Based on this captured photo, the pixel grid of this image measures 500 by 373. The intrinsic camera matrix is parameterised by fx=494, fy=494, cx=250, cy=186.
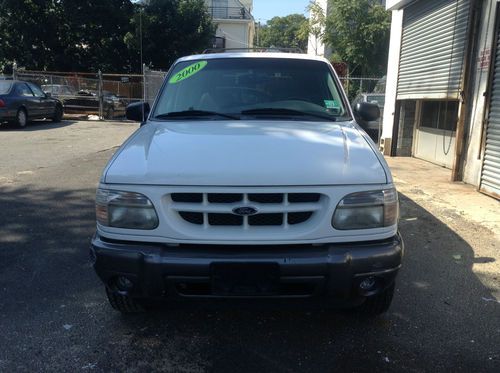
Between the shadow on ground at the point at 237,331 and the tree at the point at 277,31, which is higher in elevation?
the tree at the point at 277,31

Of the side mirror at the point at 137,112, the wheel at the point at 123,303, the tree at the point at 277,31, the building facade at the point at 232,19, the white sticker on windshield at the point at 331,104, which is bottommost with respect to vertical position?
the wheel at the point at 123,303

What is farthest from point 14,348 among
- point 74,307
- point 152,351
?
point 152,351

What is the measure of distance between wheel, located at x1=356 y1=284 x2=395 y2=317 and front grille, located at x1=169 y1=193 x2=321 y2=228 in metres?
0.87

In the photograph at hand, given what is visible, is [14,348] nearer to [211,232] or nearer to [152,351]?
[152,351]

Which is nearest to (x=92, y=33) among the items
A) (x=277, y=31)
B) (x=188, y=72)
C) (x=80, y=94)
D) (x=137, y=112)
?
(x=80, y=94)

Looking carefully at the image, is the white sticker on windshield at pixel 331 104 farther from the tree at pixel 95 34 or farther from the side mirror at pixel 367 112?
the tree at pixel 95 34

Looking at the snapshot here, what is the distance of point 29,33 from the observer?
28703 mm

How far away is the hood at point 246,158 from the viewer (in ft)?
9.12

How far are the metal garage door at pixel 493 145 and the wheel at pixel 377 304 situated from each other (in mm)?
4614

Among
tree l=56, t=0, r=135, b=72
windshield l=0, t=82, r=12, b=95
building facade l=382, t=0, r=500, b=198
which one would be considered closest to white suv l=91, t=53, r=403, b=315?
building facade l=382, t=0, r=500, b=198

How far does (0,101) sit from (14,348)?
13.5 metres

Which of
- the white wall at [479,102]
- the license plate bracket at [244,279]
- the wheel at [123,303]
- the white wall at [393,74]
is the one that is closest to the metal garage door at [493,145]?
the white wall at [479,102]

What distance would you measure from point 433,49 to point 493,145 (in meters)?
3.14

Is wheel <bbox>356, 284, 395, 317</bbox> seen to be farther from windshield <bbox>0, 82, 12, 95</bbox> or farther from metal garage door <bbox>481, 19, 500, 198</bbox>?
windshield <bbox>0, 82, 12, 95</bbox>
